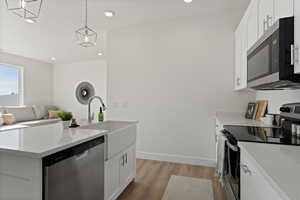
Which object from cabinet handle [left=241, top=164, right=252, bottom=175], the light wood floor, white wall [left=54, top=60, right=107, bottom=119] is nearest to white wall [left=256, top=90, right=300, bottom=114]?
cabinet handle [left=241, top=164, right=252, bottom=175]

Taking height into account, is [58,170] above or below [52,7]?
below

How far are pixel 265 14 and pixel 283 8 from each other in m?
0.39

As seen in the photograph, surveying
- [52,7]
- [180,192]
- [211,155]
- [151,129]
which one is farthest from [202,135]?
[52,7]

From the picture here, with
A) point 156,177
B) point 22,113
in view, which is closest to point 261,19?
point 156,177

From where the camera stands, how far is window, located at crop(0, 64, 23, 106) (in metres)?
5.39

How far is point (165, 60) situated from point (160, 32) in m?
0.57

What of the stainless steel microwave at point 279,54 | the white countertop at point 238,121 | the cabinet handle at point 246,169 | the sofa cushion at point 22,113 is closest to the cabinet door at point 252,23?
the stainless steel microwave at point 279,54

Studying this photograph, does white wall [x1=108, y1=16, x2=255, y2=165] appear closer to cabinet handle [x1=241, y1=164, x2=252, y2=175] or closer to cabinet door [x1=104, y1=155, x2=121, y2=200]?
cabinet door [x1=104, y1=155, x2=121, y2=200]

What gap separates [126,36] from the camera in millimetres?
3504

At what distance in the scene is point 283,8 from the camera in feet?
3.99

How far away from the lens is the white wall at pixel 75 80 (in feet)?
21.0

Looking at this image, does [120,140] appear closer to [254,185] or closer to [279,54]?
[254,185]

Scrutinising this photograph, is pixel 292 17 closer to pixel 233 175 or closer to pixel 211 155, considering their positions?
pixel 233 175

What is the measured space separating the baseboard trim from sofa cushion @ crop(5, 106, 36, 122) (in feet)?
13.7
